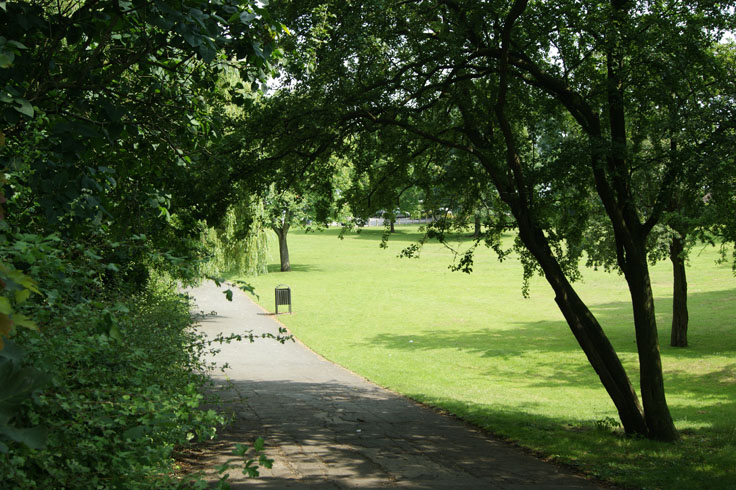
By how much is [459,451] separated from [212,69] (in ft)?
20.4

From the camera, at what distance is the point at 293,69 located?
10.2 m

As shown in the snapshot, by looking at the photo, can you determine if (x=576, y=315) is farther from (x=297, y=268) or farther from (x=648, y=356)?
(x=297, y=268)

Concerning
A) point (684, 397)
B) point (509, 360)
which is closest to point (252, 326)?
point (509, 360)

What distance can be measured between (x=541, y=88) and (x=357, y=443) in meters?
7.03

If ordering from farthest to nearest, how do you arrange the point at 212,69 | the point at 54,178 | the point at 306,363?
1. the point at 306,363
2. the point at 212,69
3. the point at 54,178

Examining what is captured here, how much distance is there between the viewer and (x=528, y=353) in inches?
937

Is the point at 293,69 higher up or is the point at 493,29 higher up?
the point at 493,29

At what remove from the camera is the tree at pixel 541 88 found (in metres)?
10.4

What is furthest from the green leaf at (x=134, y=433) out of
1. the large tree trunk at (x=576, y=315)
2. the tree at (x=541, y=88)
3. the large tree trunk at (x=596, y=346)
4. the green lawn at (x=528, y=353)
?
the large tree trunk at (x=596, y=346)

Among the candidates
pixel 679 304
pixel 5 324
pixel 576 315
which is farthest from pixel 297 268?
pixel 5 324

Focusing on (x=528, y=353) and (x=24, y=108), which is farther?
(x=528, y=353)

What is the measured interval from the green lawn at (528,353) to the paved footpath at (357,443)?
849mm

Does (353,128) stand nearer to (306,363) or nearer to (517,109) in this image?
(517,109)

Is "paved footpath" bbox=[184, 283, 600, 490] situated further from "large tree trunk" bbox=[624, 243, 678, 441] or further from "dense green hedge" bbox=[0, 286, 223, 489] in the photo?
"large tree trunk" bbox=[624, 243, 678, 441]
